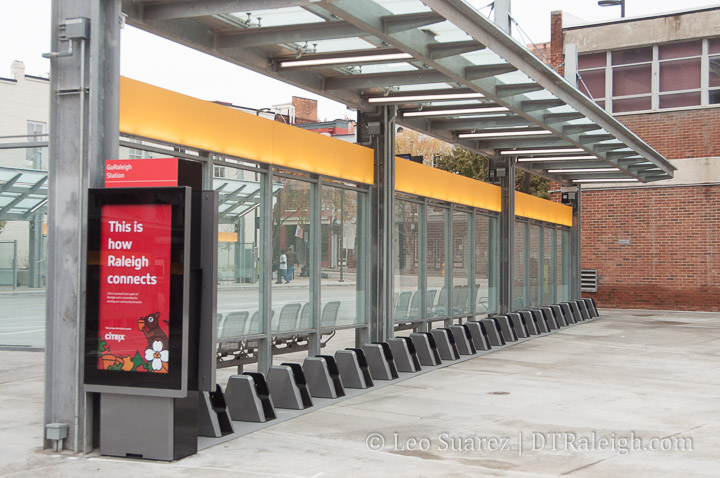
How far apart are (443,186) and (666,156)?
14239 millimetres

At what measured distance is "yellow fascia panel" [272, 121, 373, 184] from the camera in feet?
36.7

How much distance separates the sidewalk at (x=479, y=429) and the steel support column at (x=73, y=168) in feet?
1.91

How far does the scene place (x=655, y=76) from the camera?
1099 inches

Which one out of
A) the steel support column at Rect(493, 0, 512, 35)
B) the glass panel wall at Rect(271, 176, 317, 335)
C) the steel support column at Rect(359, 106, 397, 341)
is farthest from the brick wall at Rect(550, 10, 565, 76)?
the glass panel wall at Rect(271, 176, 317, 335)

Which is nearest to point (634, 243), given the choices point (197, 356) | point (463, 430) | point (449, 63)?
point (449, 63)

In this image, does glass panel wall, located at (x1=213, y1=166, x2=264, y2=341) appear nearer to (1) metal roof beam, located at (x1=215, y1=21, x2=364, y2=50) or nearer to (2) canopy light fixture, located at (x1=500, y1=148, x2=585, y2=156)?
(1) metal roof beam, located at (x1=215, y1=21, x2=364, y2=50)

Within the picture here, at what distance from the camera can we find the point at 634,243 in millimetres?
28125

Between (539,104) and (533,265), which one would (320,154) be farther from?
(533,265)

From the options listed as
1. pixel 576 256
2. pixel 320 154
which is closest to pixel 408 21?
pixel 320 154

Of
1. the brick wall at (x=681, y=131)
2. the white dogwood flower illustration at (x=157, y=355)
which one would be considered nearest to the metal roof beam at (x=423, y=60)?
the white dogwood flower illustration at (x=157, y=355)

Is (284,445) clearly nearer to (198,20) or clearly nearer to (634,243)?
(198,20)

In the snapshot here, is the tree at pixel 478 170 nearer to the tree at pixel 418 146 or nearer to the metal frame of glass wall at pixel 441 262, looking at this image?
the tree at pixel 418 146

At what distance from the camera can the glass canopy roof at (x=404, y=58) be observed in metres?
8.97

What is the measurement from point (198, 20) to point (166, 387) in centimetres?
477
